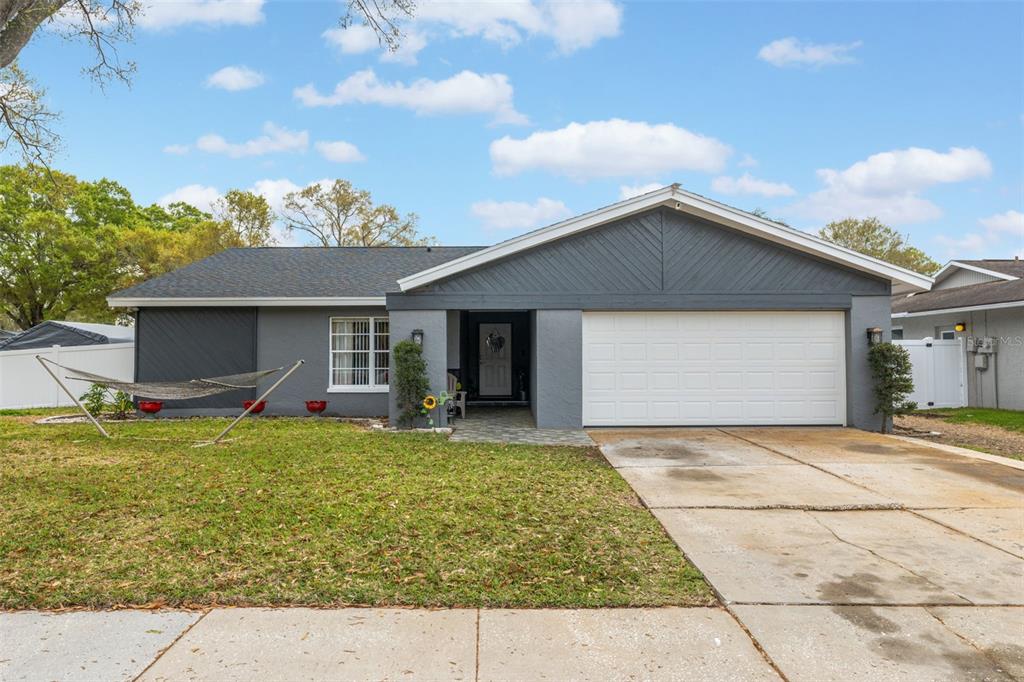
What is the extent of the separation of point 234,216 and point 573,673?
→ 94.9 feet

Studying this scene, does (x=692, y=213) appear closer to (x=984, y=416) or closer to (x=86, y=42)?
(x=984, y=416)

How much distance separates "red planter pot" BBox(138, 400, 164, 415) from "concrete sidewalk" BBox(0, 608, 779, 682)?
9.08 metres

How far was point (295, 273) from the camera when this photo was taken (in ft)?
41.8

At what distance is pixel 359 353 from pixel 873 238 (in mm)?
30234

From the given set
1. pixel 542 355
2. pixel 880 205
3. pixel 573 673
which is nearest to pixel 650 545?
pixel 573 673

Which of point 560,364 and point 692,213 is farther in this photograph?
point 560,364

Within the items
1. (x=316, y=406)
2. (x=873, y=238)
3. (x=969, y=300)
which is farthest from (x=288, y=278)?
(x=873, y=238)

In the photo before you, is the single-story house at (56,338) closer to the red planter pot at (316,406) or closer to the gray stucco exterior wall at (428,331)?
the red planter pot at (316,406)

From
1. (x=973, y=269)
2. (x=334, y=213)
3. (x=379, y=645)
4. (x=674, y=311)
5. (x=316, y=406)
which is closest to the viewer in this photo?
(x=379, y=645)

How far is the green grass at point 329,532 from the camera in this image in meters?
3.30

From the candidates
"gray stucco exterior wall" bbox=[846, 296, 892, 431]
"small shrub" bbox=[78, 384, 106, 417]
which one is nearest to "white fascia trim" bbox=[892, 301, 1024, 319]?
"gray stucco exterior wall" bbox=[846, 296, 892, 431]

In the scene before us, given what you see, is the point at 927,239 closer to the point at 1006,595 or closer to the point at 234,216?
the point at 1006,595

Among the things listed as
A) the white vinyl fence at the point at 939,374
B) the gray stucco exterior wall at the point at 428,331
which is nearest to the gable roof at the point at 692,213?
the gray stucco exterior wall at the point at 428,331

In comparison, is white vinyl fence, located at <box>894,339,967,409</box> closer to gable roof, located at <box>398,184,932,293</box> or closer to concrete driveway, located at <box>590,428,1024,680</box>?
gable roof, located at <box>398,184,932,293</box>
